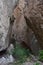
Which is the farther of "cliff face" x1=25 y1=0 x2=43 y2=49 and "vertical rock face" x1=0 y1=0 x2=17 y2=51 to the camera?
"cliff face" x1=25 y1=0 x2=43 y2=49

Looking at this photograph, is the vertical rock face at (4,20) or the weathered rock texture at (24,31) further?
the weathered rock texture at (24,31)

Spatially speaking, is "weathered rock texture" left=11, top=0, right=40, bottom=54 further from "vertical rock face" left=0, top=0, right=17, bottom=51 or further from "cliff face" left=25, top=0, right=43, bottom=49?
"vertical rock face" left=0, top=0, right=17, bottom=51

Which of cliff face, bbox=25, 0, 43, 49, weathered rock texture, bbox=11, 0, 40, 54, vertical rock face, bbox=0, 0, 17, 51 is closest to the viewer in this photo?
vertical rock face, bbox=0, 0, 17, 51

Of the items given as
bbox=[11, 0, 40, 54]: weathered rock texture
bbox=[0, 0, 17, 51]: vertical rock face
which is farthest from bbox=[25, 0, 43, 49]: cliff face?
bbox=[0, 0, 17, 51]: vertical rock face

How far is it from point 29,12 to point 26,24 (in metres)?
0.36

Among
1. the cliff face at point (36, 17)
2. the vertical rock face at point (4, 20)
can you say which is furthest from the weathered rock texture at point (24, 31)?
the vertical rock face at point (4, 20)

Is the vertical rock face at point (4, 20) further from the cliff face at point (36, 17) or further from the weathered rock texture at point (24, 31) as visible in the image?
the weathered rock texture at point (24, 31)

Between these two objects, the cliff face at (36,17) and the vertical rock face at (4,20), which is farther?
the cliff face at (36,17)

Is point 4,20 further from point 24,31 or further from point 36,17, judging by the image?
point 24,31

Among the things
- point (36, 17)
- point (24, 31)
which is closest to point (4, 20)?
point (36, 17)

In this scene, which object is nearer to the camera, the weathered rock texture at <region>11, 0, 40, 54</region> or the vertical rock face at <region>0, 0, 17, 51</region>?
the vertical rock face at <region>0, 0, 17, 51</region>

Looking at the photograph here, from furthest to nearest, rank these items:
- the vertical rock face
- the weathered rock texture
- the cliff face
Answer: the weathered rock texture → the cliff face → the vertical rock face

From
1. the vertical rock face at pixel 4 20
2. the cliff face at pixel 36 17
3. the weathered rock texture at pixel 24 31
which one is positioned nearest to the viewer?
the vertical rock face at pixel 4 20

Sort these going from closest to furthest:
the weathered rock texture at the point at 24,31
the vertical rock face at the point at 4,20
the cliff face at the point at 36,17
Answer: the vertical rock face at the point at 4,20 < the cliff face at the point at 36,17 < the weathered rock texture at the point at 24,31
